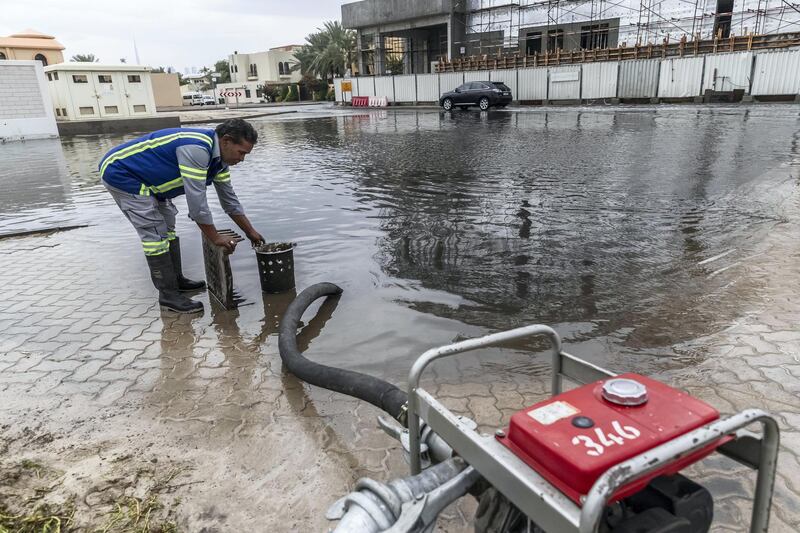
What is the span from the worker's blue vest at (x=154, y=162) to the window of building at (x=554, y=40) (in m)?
32.1

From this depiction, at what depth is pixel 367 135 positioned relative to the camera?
59.3ft

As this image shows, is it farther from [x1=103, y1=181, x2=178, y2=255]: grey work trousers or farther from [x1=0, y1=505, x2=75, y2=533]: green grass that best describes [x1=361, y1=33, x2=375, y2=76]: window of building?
[x1=0, y1=505, x2=75, y2=533]: green grass

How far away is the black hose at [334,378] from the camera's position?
245 centimetres

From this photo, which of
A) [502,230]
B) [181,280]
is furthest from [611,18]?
[181,280]

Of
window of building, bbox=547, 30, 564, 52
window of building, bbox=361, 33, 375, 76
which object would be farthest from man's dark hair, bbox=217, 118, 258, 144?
window of building, bbox=361, 33, 375, 76

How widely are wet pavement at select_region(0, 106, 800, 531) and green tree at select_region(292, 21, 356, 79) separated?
46.2 meters

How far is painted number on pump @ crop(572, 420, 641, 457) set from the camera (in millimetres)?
1396

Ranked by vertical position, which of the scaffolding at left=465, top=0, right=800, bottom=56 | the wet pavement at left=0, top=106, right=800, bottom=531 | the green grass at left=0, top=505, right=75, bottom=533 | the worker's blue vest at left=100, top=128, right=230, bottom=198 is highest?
the scaffolding at left=465, top=0, right=800, bottom=56

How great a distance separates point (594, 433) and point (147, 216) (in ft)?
12.6

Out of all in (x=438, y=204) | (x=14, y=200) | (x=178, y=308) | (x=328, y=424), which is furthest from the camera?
(x=14, y=200)

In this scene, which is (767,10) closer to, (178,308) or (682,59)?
(682,59)

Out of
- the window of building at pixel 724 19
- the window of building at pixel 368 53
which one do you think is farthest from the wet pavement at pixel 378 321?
the window of building at pixel 368 53

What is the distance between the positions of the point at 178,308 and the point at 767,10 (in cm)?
3048

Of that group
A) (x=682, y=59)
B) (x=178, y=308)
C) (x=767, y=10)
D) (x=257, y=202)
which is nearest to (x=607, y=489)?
(x=178, y=308)
